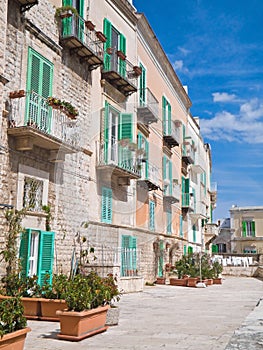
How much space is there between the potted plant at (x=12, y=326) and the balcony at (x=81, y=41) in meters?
9.12

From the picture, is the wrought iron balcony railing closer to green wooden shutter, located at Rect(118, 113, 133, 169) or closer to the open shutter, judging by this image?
green wooden shutter, located at Rect(118, 113, 133, 169)

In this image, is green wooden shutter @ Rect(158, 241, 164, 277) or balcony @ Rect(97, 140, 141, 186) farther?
green wooden shutter @ Rect(158, 241, 164, 277)

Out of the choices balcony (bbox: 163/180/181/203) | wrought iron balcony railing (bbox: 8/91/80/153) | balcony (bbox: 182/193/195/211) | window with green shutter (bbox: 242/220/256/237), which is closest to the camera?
wrought iron balcony railing (bbox: 8/91/80/153)

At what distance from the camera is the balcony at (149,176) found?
18312 millimetres

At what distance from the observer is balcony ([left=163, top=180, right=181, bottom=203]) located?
2257 centimetres

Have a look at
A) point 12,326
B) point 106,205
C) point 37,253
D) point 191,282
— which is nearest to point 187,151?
point 191,282

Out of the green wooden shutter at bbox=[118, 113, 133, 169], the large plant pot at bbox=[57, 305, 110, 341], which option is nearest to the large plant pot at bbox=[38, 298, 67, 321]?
the large plant pot at bbox=[57, 305, 110, 341]

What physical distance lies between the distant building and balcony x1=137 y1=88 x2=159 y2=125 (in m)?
30.1

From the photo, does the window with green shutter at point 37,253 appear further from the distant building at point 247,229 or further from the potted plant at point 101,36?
the distant building at point 247,229

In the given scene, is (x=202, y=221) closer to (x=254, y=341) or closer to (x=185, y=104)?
(x=185, y=104)

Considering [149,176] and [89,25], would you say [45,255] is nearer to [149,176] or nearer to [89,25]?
[89,25]

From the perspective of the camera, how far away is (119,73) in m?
15.5

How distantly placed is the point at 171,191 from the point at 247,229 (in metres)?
26.4

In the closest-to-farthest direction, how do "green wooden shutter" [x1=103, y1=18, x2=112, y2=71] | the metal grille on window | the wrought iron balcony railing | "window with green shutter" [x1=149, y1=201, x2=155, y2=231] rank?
1. the wrought iron balcony railing
2. the metal grille on window
3. "green wooden shutter" [x1=103, y1=18, x2=112, y2=71]
4. "window with green shutter" [x1=149, y1=201, x2=155, y2=231]
